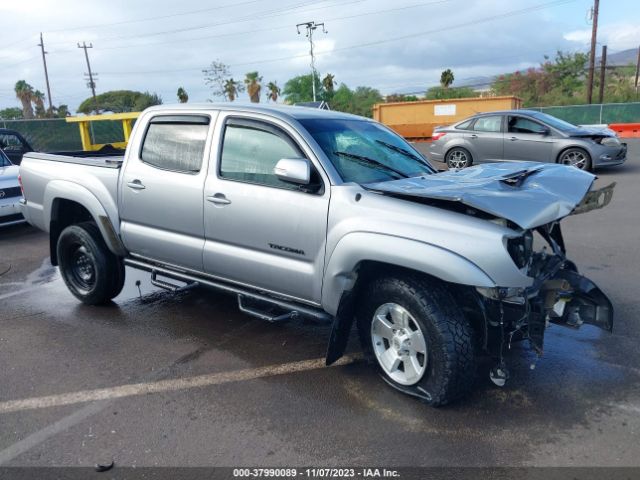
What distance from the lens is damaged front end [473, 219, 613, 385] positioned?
317 cm

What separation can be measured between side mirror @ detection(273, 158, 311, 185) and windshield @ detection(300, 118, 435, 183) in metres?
0.30

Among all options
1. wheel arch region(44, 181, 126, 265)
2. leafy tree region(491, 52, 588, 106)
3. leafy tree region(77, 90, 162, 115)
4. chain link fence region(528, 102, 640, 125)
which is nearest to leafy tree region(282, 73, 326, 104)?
leafy tree region(77, 90, 162, 115)

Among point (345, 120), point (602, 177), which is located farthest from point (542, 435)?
point (602, 177)

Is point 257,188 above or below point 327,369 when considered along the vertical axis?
above

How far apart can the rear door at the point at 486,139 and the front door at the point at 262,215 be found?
9761 mm

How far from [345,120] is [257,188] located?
3.38ft

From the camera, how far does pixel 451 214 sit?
3199 millimetres

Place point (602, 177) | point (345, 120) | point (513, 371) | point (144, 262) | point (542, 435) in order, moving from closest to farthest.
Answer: point (542, 435) < point (513, 371) < point (345, 120) < point (144, 262) < point (602, 177)

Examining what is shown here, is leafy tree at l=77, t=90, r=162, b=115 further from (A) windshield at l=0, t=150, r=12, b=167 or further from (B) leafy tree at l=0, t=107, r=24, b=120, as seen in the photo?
(A) windshield at l=0, t=150, r=12, b=167

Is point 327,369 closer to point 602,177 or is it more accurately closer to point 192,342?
point 192,342

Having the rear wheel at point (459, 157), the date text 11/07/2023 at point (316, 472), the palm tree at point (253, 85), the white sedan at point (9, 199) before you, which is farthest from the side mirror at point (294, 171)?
the palm tree at point (253, 85)

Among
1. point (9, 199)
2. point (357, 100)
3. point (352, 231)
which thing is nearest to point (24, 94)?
point (357, 100)

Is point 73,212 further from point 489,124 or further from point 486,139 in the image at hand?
point 489,124

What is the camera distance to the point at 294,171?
356cm
